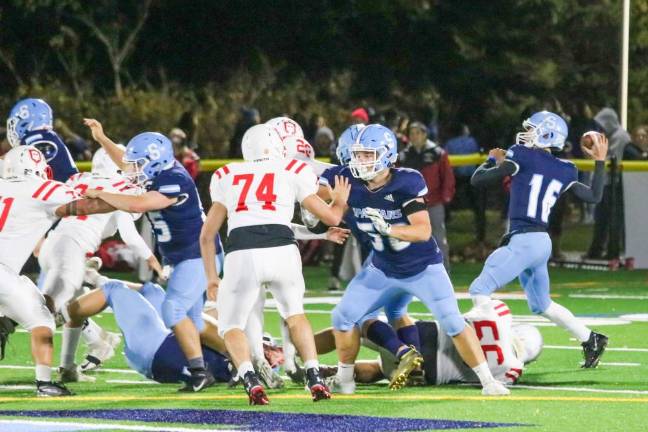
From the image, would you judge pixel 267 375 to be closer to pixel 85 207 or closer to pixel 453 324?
pixel 453 324

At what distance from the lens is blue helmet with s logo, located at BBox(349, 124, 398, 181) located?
1032 centimetres

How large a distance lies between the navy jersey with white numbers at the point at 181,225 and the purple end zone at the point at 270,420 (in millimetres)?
1563

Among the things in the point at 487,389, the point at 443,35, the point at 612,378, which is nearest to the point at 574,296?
the point at 612,378

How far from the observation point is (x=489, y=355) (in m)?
10.9

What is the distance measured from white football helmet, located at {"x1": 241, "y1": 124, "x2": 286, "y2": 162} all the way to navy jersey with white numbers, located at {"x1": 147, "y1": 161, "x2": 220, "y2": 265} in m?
0.79

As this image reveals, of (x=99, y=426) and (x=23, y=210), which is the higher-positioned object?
(x=23, y=210)

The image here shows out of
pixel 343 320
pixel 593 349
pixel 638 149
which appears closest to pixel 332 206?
pixel 343 320

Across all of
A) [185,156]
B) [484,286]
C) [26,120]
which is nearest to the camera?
[484,286]

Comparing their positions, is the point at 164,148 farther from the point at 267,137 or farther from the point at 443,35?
the point at 443,35

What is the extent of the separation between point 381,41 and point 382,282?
2619cm

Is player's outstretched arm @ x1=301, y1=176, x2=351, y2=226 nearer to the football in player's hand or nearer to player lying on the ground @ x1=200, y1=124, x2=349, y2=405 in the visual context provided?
player lying on the ground @ x1=200, y1=124, x2=349, y2=405

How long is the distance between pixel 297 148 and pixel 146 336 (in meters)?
1.61

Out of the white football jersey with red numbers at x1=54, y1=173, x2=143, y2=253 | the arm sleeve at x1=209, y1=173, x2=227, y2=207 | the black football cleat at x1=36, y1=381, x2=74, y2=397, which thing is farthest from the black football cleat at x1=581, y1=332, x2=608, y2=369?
the black football cleat at x1=36, y1=381, x2=74, y2=397

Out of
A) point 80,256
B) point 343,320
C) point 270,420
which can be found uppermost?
point 80,256
